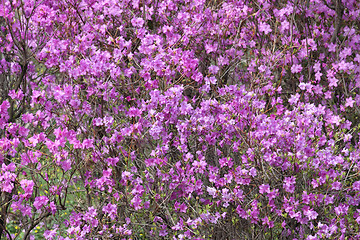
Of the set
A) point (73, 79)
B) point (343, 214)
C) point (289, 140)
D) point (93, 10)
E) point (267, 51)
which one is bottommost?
point (343, 214)

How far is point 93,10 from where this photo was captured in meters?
4.77

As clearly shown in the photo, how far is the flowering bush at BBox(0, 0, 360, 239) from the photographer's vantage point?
12.1 feet

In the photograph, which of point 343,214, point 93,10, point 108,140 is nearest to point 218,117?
point 108,140

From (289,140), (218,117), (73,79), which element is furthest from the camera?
(73,79)

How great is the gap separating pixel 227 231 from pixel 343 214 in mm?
947

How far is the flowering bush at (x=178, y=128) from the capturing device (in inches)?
145

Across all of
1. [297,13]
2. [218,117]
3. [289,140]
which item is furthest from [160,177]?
[297,13]

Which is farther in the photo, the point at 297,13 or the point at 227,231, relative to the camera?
the point at 297,13

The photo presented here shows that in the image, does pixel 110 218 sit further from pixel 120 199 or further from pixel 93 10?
pixel 93 10

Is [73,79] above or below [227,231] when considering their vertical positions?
above

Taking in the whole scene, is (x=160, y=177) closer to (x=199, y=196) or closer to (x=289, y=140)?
(x=199, y=196)

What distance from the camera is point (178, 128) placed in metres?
3.81

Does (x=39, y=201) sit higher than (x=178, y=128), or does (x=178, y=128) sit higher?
(x=39, y=201)

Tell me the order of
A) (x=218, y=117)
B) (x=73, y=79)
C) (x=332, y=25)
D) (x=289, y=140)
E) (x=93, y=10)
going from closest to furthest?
1. (x=289, y=140)
2. (x=218, y=117)
3. (x=73, y=79)
4. (x=93, y=10)
5. (x=332, y=25)
